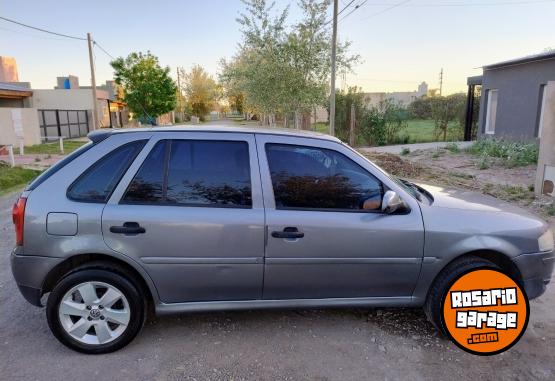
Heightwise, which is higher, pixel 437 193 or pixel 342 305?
pixel 437 193

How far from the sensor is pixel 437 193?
3443 millimetres

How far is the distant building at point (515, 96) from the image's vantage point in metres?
13.5

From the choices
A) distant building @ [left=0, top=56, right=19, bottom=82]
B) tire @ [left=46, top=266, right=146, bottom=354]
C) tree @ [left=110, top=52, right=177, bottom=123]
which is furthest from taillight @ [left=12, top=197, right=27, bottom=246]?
distant building @ [left=0, top=56, right=19, bottom=82]

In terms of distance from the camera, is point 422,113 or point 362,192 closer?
point 362,192

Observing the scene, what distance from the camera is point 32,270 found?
2.78 metres

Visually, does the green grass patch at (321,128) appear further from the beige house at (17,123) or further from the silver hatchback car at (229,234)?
the silver hatchback car at (229,234)

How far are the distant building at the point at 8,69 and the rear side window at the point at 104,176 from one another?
45559 millimetres

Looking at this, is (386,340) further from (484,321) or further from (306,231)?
(306,231)

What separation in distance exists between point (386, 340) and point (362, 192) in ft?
3.93

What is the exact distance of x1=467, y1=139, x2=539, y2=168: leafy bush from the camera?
11281 mm

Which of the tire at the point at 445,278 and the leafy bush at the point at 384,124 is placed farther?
the leafy bush at the point at 384,124

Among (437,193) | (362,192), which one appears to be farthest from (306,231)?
(437,193)

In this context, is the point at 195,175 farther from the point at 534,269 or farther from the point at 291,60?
the point at 291,60

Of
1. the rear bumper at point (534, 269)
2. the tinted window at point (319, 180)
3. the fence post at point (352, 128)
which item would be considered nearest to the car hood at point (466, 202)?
the rear bumper at point (534, 269)
